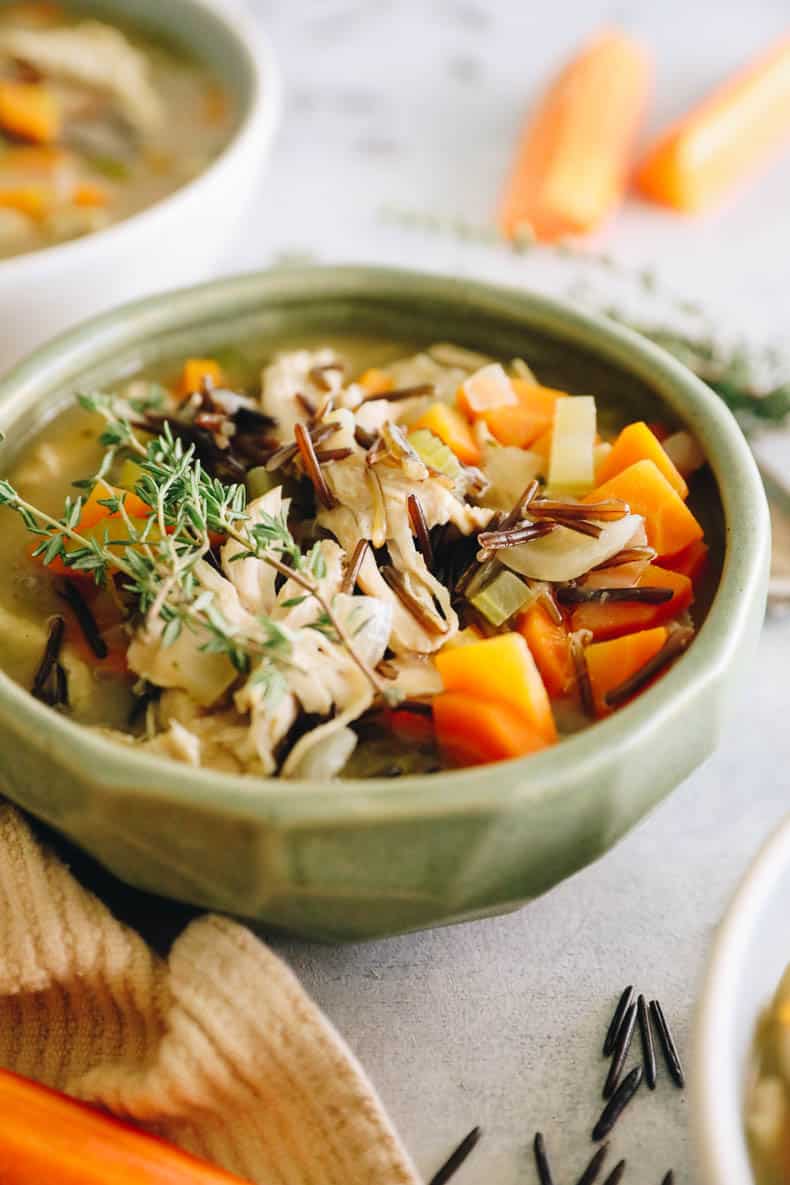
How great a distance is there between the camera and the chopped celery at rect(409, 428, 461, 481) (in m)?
2.04

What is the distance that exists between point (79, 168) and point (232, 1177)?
2269mm

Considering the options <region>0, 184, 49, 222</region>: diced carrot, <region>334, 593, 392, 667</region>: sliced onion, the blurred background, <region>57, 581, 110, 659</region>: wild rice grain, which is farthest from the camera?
the blurred background

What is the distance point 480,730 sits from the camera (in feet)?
5.78

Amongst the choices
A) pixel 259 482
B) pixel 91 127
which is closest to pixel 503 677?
pixel 259 482

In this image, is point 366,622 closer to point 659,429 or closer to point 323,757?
point 323,757

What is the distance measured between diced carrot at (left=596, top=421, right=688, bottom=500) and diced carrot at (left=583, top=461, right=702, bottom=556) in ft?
0.10

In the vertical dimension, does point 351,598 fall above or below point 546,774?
above

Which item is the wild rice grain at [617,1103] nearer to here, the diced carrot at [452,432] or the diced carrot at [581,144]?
the diced carrot at [452,432]

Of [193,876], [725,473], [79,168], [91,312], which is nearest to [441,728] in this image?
[193,876]

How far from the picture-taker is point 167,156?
3205mm

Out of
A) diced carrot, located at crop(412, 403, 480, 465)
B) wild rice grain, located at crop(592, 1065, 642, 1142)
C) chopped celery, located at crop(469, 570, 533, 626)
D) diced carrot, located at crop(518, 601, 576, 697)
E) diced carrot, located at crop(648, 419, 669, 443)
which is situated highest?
diced carrot, located at crop(648, 419, 669, 443)

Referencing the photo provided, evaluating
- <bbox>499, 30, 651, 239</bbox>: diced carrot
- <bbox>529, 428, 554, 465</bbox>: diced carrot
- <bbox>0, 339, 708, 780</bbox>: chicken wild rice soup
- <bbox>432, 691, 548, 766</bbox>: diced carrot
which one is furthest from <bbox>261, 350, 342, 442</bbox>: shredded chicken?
<bbox>499, 30, 651, 239</bbox>: diced carrot

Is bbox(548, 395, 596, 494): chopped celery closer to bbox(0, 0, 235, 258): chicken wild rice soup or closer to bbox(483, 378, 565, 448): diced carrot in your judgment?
bbox(483, 378, 565, 448): diced carrot

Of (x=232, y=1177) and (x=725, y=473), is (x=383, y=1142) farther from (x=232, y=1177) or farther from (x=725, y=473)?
(x=725, y=473)
